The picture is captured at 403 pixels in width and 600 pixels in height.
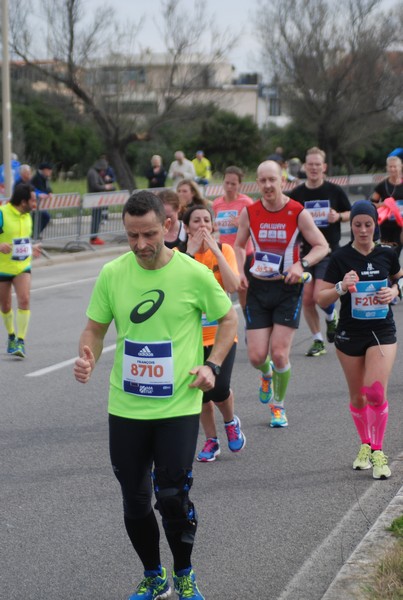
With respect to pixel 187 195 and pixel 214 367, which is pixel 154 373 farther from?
pixel 187 195

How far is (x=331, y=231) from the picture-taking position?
36.4 ft

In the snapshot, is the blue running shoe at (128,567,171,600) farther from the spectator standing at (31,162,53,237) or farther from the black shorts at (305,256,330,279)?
the spectator standing at (31,162,53,237)

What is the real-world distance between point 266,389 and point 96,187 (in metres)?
16.3

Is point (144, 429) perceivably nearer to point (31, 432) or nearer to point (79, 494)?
point (79, 494)

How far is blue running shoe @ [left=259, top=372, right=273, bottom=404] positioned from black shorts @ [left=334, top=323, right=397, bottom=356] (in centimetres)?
171

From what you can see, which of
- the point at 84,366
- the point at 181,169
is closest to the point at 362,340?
the point at 84,366

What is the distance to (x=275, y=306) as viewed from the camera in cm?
789

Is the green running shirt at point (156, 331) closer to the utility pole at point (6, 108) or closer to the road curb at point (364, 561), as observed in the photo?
the road curb at point (364, 561)

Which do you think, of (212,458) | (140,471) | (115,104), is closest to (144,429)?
(140,471)

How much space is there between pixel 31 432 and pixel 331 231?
4.48 metres

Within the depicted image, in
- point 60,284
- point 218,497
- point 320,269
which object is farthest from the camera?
point 60,284

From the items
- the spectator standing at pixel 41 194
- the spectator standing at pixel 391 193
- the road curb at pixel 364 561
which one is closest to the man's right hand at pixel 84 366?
the road curb at pixel 364 561

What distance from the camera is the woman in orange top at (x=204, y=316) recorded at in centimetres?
642

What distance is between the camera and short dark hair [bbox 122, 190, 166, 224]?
172 inches
